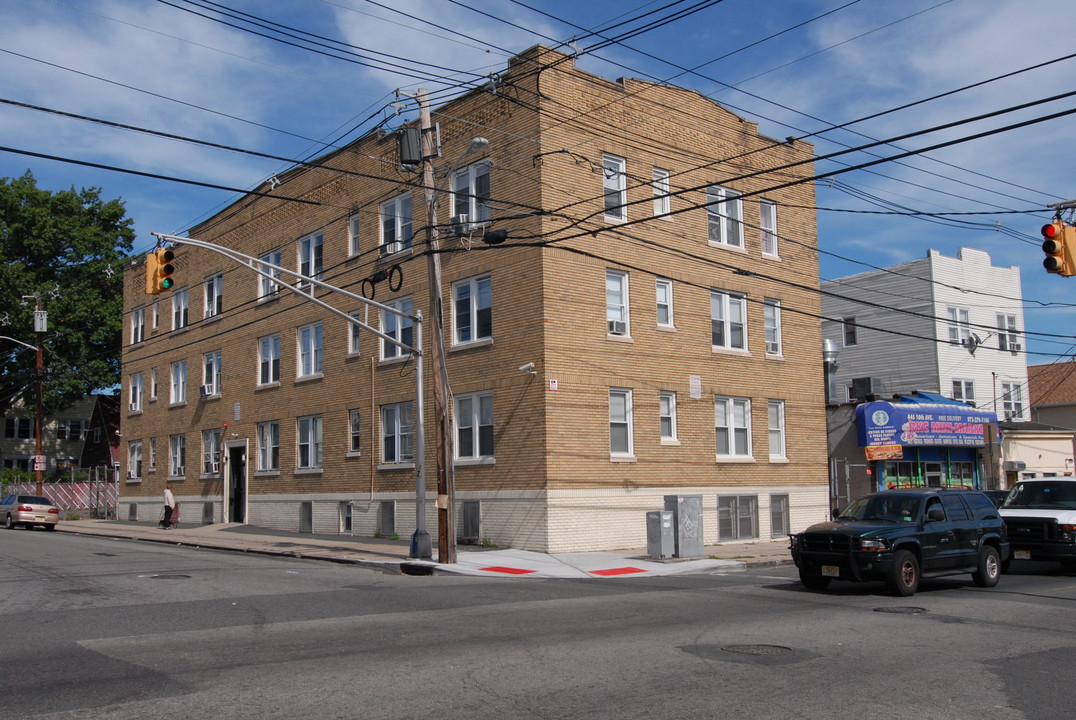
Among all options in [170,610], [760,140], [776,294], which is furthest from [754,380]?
[170,610]

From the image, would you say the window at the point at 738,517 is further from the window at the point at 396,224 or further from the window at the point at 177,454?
the window at the point at 177,454

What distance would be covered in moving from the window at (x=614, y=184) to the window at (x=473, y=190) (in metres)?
3.08

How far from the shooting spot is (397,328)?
27812mm

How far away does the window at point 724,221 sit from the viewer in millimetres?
27422

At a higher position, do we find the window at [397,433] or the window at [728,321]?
the window at [728,321]

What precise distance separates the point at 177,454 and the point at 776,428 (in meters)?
24.7

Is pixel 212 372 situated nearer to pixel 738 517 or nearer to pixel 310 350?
pixel 310 350

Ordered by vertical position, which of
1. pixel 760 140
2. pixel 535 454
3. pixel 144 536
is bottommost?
pixel 144 536

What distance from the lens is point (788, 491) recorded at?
28.4 metres

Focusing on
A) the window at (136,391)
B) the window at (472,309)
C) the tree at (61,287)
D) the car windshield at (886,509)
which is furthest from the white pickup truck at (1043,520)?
the tree at (61,287)

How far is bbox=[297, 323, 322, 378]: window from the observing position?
102ft

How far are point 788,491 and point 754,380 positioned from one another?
141 inches

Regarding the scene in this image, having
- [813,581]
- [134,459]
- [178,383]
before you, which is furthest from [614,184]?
[134,459]

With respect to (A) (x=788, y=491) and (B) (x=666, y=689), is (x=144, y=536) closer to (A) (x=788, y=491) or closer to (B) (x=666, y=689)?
(A) (x=788, y=491)
